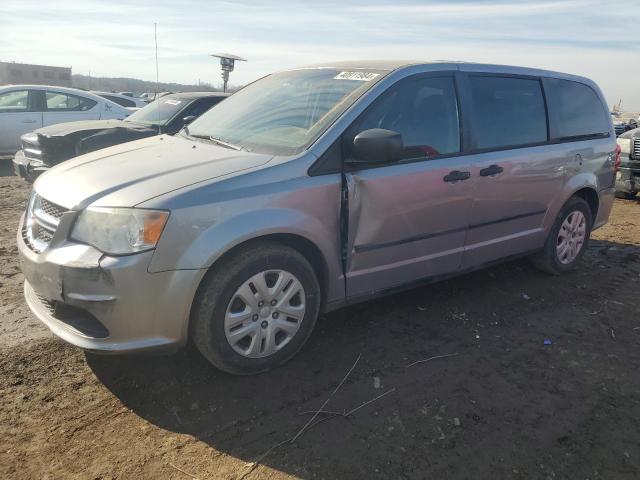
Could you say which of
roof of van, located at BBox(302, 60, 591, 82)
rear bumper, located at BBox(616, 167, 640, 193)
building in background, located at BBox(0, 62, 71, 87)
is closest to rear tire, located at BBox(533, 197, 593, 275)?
roof of van, located at BBox(302, 60, 591, 82)

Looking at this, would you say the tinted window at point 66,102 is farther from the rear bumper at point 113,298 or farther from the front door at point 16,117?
the rear bumper at point 113,298

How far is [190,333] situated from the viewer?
9.66 ft

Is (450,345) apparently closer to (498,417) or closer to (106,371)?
(498,417)

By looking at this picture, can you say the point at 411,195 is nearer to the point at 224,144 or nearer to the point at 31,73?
the point at 224,144

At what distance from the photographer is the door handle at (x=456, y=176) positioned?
3752mm

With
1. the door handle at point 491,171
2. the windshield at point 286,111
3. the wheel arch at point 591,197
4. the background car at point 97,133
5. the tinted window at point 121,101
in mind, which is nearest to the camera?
the windshield at point 286,111

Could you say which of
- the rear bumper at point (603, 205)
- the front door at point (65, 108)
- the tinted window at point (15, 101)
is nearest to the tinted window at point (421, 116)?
the rear bumper at point (603, 205)

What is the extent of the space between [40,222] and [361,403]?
2074 mm

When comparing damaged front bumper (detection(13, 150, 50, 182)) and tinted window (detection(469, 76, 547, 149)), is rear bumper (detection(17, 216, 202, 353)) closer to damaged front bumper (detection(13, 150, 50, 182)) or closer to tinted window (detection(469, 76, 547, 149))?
tinted window (detection(469, 76, 547, 149))

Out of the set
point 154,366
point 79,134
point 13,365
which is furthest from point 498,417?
point 79,134

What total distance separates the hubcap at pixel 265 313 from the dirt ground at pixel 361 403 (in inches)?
8.6

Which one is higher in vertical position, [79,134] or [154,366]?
[79,134]

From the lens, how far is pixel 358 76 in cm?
372

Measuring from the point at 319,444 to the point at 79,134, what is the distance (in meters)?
5.82
